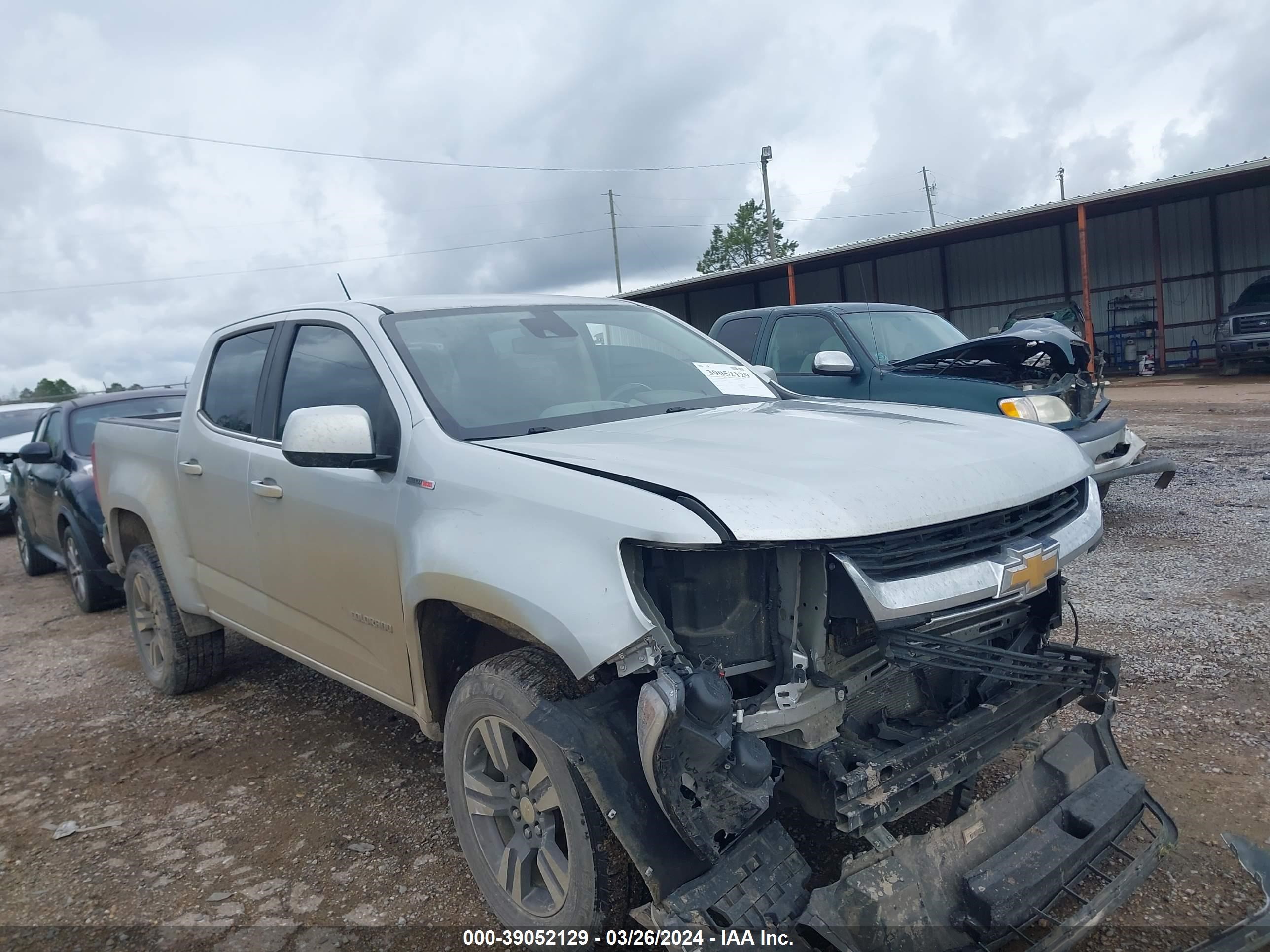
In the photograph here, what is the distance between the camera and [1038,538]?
2510mm

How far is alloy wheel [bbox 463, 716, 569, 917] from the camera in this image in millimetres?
2418

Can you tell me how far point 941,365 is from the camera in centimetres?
694

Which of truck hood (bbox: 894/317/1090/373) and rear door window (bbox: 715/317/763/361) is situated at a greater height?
rear door window (bbox: 715/317/763/361)

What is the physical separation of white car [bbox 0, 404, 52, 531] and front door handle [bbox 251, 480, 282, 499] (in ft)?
27.5

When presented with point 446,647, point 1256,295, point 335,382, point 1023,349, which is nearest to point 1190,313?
point 1256,295

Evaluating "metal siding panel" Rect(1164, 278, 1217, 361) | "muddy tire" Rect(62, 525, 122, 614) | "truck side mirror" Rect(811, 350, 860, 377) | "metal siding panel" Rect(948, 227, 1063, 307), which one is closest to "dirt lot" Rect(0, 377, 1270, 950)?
"muddy tire" Rect(62, 525, 122, 614)

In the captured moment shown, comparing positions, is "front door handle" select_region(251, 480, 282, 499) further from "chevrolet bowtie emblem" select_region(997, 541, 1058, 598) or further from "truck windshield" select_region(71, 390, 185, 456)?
"truck windshield" select_region(71, 390, 185, 456)

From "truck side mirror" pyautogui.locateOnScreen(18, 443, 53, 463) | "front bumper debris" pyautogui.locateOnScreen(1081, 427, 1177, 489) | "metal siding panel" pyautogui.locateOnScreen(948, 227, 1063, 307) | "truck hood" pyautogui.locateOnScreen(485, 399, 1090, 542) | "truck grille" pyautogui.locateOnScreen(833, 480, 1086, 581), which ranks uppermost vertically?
"metal siding panel" pyautogui.locateOnScreen(948, 227, 1063, 307)

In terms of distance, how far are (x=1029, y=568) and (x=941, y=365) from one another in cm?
489

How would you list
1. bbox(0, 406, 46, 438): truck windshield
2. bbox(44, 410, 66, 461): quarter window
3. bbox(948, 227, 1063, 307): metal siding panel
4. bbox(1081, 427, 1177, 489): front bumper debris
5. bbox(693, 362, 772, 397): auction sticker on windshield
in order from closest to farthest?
bbox(693, 362, 772, 397): auction sticker on windshield → bbox(1081, 427, 1177, 489): front bumper debris → bbox(44, 410, 66, 461): quarter window → bbox(0, 406, 46, 438): truck windshield → bbox(948, 227, 1063, 307): metal siding panel

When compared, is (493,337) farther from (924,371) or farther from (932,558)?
(924,371)

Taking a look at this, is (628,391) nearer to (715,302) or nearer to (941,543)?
(941,543)

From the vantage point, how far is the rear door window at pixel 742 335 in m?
8.08

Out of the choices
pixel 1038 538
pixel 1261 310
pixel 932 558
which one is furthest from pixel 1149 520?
pixel 1261 310
